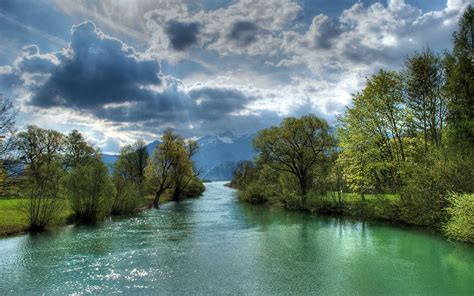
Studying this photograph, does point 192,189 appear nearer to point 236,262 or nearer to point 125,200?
point 125,200

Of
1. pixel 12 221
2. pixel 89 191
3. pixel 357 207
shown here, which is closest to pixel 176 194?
pixel 89 191

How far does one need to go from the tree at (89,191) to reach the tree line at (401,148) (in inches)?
1040

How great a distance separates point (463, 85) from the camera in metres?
32.0

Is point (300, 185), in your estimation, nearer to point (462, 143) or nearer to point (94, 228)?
point (462, 143)

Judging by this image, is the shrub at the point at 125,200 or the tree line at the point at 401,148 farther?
the shrub at the point at 125,200

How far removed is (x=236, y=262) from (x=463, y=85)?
1070 inches

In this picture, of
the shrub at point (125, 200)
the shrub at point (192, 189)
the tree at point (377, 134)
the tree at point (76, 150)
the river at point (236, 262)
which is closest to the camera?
the river at point (236, 262)

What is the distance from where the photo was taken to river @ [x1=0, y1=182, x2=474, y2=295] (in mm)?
15359

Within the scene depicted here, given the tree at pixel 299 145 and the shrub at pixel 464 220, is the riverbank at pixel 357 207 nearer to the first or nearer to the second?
the shrub at pixel 464 220

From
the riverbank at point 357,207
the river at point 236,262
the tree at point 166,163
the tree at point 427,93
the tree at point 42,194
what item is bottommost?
the river at point 236,262

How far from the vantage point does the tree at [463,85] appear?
31.3m

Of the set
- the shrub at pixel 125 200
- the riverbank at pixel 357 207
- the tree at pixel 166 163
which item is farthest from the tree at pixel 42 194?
the riverbank at pixel 357 207

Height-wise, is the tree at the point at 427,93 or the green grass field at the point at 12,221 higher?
the tree at the point at 427,93

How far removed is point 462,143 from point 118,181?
39.2 metres
